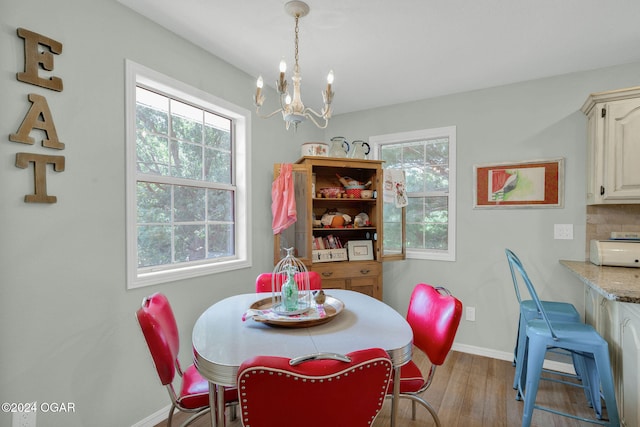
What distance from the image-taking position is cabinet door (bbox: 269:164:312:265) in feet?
9.25

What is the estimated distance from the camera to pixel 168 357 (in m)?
1.31

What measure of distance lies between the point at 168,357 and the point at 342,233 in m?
2.26

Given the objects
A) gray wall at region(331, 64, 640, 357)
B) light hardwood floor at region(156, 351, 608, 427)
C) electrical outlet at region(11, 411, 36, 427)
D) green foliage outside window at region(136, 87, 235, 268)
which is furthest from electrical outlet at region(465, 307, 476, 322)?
electrical outlet at region(11, 411, 36, 427)

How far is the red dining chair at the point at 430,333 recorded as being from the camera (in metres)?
1.43

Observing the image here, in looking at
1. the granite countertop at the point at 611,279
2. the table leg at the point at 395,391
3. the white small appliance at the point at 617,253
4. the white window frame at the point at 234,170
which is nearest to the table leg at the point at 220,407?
the table leg at the point at 395,391

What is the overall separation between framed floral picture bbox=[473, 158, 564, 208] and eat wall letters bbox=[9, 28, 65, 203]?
10.4 ft

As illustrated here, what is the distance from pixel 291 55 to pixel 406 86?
3.92ft

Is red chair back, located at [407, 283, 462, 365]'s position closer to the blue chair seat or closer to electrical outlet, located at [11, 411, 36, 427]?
the blue chair seat

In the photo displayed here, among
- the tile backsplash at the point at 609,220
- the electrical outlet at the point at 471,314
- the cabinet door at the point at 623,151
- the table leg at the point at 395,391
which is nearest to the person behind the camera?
the table leg at the point at 395,391

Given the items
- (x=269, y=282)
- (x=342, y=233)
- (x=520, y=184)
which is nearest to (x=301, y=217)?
(x=342, y=233)

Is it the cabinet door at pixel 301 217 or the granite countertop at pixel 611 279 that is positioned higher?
the cabinet door at pixel 301 217

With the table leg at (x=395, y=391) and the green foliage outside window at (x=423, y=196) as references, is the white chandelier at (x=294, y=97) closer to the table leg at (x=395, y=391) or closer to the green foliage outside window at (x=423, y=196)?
the table leg at (x=395, y=391)

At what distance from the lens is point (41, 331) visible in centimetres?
149

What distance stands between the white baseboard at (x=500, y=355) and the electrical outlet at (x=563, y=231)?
1085 mm
